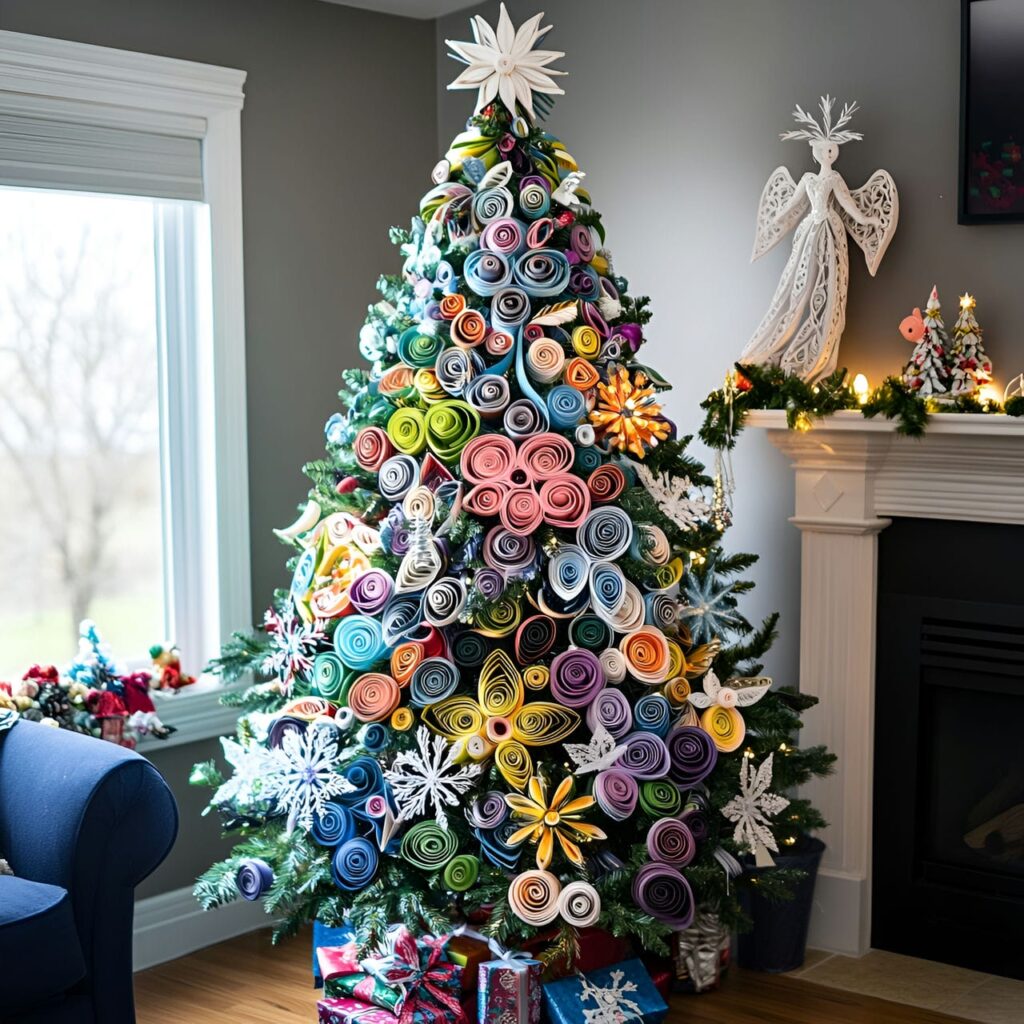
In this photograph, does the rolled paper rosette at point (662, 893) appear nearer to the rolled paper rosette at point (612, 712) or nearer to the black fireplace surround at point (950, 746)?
the rolled paper rosette at point (612, 712)

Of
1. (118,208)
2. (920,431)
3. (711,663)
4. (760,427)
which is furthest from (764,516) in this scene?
(118,208)

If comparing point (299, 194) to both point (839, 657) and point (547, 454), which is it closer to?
point (547, 454)

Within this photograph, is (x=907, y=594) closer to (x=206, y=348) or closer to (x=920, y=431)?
(x=920, y=431)

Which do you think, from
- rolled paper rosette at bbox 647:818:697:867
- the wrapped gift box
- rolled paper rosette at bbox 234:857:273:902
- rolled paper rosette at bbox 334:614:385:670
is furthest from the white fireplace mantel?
rolled paper rosette at bbox 234:857:273:902

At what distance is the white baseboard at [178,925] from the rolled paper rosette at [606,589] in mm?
1476

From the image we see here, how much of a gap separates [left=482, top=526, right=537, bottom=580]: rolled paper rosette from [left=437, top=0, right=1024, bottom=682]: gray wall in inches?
43.3

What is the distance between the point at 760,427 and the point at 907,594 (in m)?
0.56

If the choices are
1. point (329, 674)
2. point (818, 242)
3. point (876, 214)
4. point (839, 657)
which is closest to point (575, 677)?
point (329, 674)

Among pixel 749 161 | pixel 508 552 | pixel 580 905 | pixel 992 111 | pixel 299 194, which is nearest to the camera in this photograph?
pixel 580 905

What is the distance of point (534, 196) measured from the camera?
2.96 m

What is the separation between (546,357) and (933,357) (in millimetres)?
1021

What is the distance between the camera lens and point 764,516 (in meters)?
3.78

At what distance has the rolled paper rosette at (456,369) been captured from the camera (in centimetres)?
293

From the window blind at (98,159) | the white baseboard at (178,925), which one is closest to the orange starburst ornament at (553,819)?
the white baseboard at (178,925)
